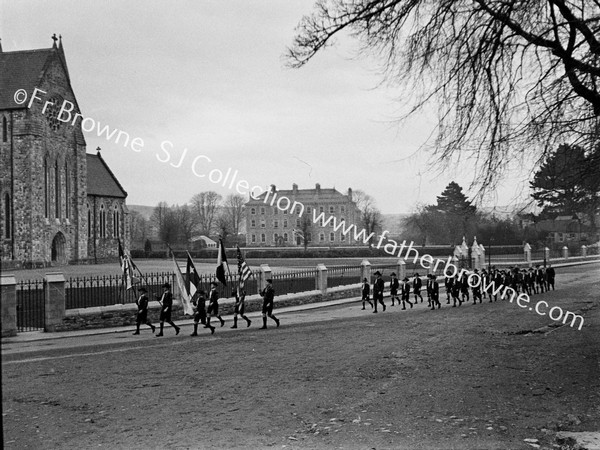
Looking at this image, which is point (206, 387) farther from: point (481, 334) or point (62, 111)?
point (62, 111)

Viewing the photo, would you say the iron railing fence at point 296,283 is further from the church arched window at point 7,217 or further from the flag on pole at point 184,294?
the church arched window at point 7,217

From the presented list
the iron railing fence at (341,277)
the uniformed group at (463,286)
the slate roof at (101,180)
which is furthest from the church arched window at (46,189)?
the uniformed group at (463,286)

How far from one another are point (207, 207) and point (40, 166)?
3136 inches

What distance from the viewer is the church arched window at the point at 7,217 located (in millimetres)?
44531

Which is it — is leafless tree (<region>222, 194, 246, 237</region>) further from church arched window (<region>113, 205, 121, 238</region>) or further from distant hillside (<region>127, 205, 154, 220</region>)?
church arched window (<region>113, 205, 121, 238</region>)

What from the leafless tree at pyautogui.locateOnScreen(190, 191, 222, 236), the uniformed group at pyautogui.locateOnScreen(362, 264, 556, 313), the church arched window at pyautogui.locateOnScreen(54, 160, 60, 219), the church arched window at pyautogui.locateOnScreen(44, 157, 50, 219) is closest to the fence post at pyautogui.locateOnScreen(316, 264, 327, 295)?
the uniformed group at pyautogui.locateOnScreen(362, 264, 556, 313)

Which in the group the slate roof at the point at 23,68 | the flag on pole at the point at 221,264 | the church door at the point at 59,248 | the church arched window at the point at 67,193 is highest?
the slate roof at the point at 23,68

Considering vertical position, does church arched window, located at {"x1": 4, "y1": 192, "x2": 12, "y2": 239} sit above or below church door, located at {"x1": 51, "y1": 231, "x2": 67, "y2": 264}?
above

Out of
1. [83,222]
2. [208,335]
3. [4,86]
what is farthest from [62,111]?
[208,335]

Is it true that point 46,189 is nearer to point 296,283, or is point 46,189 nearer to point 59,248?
point 59,248

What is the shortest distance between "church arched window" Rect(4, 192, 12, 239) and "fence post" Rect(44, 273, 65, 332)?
3113 centimetres

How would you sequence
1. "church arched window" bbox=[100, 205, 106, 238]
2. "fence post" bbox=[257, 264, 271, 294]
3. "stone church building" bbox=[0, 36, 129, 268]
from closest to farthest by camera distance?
"fence post" bbox=[257, 264, 271, 294] → "stone church building" bbox=[0, 36, 129, 268] → "church arched window" bbox=[100, 205, 106, 238]

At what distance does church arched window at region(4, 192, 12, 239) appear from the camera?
44.5 meters

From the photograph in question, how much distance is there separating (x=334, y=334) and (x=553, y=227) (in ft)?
255
